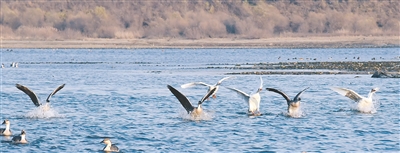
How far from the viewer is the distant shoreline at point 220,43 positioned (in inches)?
3162

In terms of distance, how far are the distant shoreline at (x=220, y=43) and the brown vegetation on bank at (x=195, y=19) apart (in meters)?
2.66

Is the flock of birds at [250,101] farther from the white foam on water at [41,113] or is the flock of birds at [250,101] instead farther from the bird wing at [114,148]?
the bird wing at [114,148]

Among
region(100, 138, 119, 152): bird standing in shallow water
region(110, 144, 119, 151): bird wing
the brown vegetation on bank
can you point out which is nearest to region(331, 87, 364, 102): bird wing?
region(110, 144, 119, 151): bird wing

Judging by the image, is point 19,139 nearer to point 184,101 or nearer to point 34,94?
point 34,94

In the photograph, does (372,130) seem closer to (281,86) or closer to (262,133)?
(262,133)

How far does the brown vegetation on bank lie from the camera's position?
91.0 m

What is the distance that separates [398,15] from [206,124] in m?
82.5

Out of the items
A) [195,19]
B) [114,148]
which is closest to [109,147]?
Result: [114,148]

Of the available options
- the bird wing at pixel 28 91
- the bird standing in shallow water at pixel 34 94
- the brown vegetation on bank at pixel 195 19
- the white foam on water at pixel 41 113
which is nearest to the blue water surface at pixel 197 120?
the white foam on water at pixel 41 113

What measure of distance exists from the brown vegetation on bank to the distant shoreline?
8.72ft

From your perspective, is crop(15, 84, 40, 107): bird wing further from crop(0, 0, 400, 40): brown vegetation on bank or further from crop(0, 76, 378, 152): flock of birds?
crop(0, 0, 400, 40): brown vegetation on bank

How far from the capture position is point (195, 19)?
96062 millimetres

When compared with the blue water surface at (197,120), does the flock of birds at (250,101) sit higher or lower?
higher

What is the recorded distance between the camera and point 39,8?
102438mm
